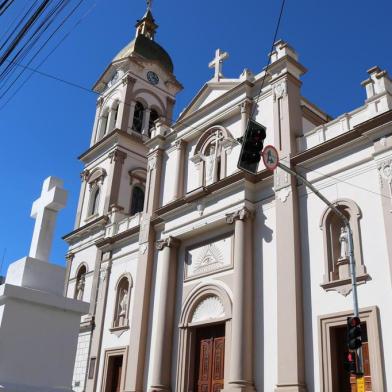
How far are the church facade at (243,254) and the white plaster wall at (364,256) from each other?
35 millimetres

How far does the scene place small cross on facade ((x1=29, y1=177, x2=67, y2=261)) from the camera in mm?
5402

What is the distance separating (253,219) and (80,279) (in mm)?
12282

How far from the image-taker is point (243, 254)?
50.1ft

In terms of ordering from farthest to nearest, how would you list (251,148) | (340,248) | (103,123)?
(103,123)
(340,248)
(251,148)

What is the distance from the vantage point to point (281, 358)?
13.0 meters

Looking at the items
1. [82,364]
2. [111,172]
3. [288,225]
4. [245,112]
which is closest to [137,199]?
[111,172]

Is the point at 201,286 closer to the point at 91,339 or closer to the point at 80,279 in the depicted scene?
the point at 91,339

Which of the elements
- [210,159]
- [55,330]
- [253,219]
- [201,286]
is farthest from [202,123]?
[55,330]

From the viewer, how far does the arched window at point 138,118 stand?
93.8ft

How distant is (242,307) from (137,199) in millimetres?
13342

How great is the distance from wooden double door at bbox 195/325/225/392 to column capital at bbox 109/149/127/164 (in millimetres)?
12287

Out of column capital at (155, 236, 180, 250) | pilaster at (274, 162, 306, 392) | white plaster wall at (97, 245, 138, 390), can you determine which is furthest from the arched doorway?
white plaster wall at (97, 245, 138, 390)

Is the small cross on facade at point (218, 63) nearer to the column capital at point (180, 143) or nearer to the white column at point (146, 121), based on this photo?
the column capital at point (180, 143)

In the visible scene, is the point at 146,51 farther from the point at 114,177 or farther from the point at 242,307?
the point at 242,307
